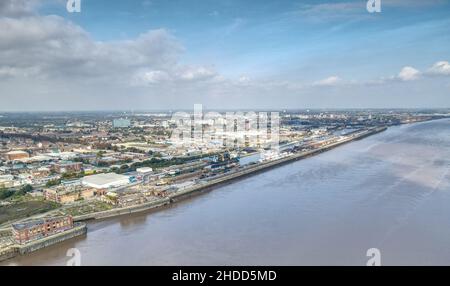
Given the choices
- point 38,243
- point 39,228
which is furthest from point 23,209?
point 38,243

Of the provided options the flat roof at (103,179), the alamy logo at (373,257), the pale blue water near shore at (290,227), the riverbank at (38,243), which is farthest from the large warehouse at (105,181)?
the alamy logo at (373,257)

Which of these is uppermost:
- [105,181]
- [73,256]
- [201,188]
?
[105,181]

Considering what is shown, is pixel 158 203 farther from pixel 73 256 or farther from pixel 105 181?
pixel 73 256

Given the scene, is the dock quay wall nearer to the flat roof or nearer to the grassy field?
the grassy field

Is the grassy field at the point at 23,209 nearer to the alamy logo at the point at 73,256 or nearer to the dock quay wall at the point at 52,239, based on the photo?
the dock quay wall at the point at 52,239

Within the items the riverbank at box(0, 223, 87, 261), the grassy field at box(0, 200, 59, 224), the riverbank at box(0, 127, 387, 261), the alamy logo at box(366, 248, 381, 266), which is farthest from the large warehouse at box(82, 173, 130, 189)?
the alamy logo at box(366, 248, 381, 266)

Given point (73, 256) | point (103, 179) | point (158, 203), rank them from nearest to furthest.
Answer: point (73, 256), point (158, 203), point (103, 179)
